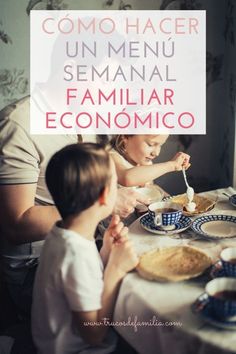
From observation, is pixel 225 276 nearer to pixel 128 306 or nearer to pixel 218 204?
pixel 128 306

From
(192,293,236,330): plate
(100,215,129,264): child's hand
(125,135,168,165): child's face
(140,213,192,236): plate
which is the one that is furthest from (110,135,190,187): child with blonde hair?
(192,293,236,330): plate

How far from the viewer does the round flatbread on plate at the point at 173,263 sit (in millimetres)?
888

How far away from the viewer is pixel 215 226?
116 centimetres

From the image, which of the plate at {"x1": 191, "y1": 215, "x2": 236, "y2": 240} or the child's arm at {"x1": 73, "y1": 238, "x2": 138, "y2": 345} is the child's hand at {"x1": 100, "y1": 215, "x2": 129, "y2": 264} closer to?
the child's arm at {"x1": 73, "y1": 238, "x2": 138, "y2": 345}

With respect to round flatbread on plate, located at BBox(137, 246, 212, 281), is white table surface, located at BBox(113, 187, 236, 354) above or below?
below

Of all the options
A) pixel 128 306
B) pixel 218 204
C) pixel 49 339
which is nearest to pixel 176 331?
pixel 128 306

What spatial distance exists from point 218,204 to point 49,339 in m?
0.67

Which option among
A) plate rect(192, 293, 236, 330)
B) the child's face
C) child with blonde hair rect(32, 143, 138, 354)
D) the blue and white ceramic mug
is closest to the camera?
plate rect(192, 293, 236, 330)

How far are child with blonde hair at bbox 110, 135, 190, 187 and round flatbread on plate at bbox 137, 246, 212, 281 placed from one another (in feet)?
1.47

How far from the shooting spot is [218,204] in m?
1.32

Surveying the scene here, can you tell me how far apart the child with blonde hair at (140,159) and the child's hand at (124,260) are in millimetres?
512

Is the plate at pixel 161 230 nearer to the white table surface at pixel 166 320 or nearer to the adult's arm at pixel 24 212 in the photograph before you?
the white table surface at pixel 166 320

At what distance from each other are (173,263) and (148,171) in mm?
530

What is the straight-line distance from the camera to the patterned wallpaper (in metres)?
1.95
